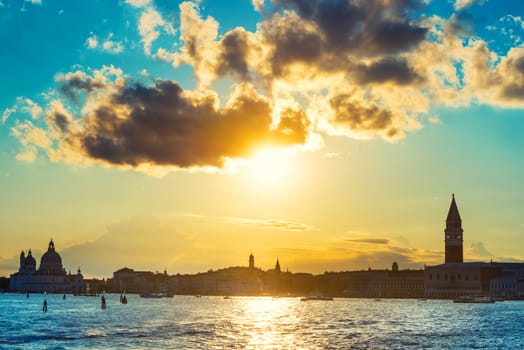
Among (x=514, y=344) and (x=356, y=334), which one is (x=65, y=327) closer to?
(x=356, y=334)

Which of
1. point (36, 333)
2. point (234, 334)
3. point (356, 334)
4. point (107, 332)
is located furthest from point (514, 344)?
point (36, 333)

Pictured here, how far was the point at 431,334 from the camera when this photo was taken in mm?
71688

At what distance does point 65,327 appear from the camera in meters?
77.8

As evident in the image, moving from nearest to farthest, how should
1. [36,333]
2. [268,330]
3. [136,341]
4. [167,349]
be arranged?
[167,349], [136,341], [36,333], [268,330]

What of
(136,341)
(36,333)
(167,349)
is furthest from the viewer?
(36,333)

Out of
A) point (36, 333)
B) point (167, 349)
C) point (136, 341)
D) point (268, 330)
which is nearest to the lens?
point (167, 349)

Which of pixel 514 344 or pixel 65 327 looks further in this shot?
pixel 65 327

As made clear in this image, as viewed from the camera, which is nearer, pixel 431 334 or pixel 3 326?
pixel 431 334

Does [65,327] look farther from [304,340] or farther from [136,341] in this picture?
[304,340]

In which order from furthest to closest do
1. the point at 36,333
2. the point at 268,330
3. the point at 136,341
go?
the point at 268,330 → the point at 36,333 → the point at 136,341

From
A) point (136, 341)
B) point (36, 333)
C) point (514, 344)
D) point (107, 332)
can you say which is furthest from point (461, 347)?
point (36, 333)

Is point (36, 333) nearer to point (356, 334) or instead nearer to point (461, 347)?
point (356, 334)

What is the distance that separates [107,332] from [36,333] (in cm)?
601

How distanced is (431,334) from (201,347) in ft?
80.0
